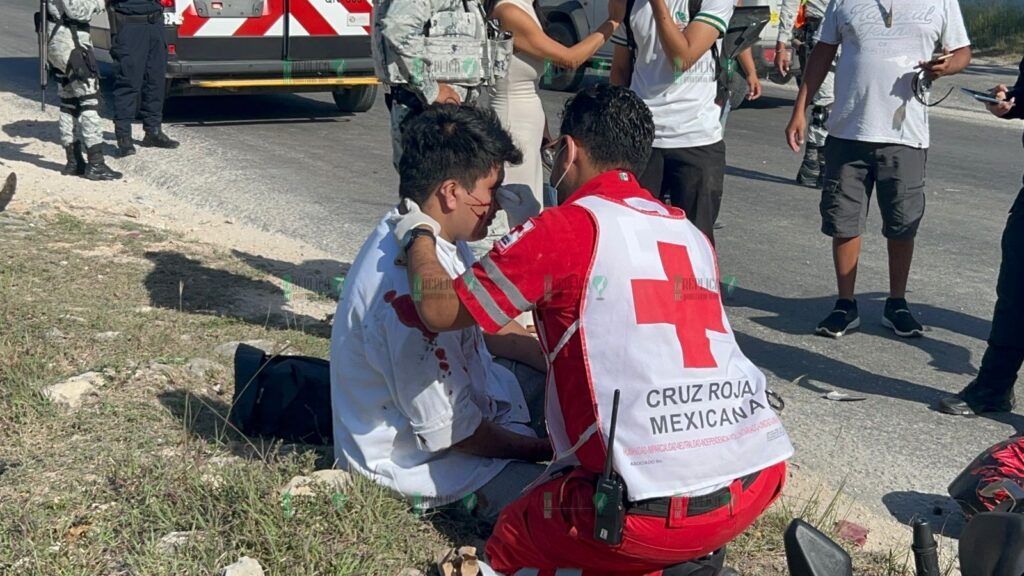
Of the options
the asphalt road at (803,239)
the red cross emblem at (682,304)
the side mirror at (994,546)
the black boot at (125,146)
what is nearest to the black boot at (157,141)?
the asphalt road at (803,239)

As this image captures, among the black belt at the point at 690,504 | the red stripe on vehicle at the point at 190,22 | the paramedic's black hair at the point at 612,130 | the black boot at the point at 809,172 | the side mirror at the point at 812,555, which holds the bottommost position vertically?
the black boot at the point at 809,172

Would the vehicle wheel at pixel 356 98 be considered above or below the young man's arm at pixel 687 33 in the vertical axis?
below

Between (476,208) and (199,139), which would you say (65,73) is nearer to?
(199,139)

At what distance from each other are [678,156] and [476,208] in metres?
1.88

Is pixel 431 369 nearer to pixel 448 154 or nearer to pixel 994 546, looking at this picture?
pixel 448 154

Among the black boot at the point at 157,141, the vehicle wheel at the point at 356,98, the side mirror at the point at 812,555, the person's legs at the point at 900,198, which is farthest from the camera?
the vehicle wheel at the point at 356,98

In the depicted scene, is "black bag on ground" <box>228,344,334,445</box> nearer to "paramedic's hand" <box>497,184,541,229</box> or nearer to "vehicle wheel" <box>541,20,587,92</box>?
"paramedic's hand" <box>497,184,541,229</box>

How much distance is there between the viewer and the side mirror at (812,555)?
185 cm

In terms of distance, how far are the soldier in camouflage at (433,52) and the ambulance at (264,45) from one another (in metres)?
5.71

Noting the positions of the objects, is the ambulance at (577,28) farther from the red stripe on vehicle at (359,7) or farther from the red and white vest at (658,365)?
the red and white vest at (658,365)

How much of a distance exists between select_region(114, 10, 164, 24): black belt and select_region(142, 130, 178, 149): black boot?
2.92ft

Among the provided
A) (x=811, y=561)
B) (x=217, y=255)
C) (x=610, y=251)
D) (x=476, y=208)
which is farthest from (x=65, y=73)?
(x=811, y=561)

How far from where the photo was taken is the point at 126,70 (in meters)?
9.25

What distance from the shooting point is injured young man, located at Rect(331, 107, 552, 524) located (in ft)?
10.3
